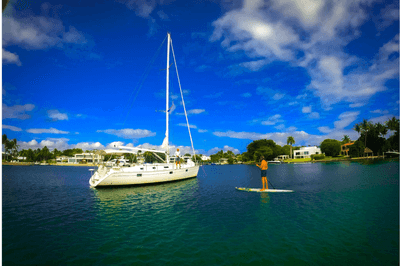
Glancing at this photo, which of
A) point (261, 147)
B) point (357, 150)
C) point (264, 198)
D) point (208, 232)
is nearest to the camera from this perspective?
point (208, 232)

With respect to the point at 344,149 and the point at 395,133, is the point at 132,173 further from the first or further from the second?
Answer: the point at 344,149

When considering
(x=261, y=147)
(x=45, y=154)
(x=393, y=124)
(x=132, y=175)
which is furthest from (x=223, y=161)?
(x=132, y=175)

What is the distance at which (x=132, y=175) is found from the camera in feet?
94.2

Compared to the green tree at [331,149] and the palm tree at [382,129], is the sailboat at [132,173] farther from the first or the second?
the green tree at [331,149]

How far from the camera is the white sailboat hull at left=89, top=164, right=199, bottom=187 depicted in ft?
92.3

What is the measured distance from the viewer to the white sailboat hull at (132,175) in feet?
92.3

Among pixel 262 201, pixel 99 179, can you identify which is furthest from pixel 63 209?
pixel 262 201

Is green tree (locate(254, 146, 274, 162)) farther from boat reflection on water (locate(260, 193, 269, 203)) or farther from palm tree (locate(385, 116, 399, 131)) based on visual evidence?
boat reflection on water (locate(260, 193, 269, 203))

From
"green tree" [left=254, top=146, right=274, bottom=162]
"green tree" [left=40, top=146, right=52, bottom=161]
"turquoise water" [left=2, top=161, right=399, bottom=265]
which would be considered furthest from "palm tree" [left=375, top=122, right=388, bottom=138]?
"green tree" [left=40, top=146, right=52, bottom=161]

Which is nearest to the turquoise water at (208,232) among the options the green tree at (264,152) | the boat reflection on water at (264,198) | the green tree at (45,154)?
the boat reflection on water at (264,198)

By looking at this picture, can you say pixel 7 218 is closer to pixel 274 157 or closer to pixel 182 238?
pixel 182 238

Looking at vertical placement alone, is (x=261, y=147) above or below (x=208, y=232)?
above

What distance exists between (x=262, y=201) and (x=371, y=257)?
1022 centimetres

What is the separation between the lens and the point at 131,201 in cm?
2073
